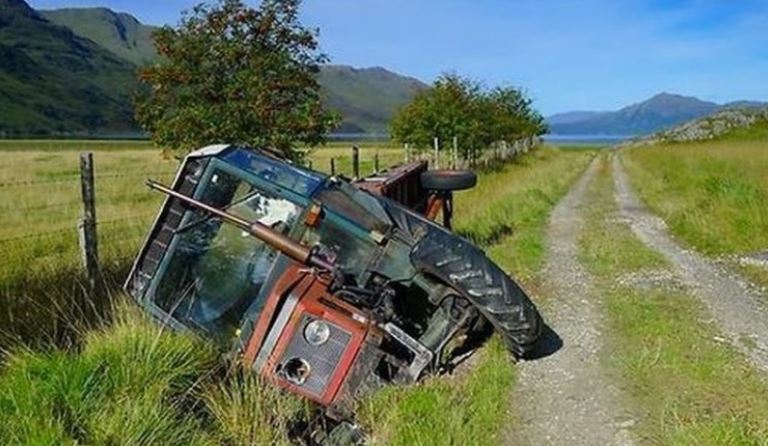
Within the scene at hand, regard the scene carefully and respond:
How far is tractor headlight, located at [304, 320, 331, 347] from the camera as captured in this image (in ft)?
16.6

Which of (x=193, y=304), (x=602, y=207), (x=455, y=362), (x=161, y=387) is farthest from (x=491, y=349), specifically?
(x=602, y=207)

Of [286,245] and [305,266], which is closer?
[286,245]

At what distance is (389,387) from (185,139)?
240 inches

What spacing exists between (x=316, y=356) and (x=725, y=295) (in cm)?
579

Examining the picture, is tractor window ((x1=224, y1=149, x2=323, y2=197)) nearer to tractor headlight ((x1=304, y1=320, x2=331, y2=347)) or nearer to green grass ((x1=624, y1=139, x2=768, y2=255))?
tractor headlight ((x1=304, y1=320, x2=331, y2=347))

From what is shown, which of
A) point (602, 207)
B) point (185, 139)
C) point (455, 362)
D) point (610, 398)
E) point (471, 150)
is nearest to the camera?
point (610, 398)

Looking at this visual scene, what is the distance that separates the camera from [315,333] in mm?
5066

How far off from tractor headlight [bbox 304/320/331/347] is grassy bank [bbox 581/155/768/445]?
6.83ft

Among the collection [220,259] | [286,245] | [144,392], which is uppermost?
[286,245]

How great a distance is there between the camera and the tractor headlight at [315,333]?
505 cm

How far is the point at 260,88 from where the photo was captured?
1019cm

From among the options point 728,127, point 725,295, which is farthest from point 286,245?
point 728,127

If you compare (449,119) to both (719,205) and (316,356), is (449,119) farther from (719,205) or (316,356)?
(316,356)

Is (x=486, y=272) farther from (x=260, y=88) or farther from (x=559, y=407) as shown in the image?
(x=260, y=88)
